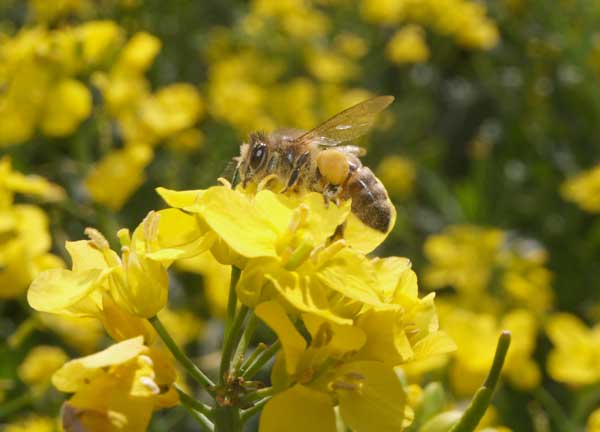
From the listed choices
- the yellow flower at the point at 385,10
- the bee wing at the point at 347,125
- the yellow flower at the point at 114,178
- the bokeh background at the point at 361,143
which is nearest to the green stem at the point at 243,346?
the bee wing at the point at 347,125

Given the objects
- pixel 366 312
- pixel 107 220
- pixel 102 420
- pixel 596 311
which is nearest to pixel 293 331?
pixel 366 312

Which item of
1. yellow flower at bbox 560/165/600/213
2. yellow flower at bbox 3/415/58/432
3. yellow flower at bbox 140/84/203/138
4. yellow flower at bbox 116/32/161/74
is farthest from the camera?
yellow flower at bbox 560/165/600/213

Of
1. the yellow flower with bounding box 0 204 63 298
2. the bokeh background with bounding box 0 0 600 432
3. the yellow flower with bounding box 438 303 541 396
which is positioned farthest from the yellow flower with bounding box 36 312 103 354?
the yellow flower with bounding box 438 303 541 396

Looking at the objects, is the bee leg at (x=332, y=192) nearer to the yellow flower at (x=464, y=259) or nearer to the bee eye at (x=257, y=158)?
the bee eye at (x=257, y=158)

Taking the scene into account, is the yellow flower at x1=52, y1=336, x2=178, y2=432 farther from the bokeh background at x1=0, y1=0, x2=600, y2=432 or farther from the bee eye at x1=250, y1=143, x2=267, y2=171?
the bokeh background at x1=0, y1=0, x2=600, y2=432

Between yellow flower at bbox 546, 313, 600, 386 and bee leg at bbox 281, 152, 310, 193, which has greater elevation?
bee leg at bbox 281, 152, 310, 193

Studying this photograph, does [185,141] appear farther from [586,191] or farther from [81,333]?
[586,191]

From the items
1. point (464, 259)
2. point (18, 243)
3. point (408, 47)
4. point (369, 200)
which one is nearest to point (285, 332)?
point (369, 200)

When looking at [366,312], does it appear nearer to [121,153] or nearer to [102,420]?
[102,420]
